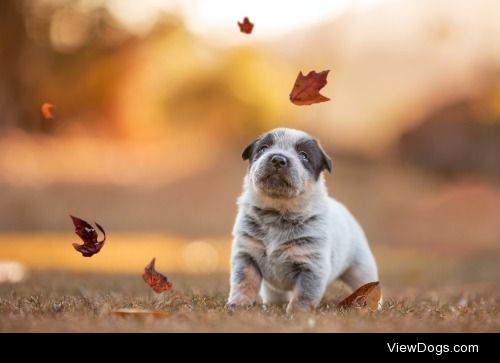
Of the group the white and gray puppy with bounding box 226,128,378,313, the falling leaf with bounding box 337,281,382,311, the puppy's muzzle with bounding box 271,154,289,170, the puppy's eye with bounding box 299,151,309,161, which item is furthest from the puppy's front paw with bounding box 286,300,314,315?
the puppy's eye with bounding box 299,151,309,161

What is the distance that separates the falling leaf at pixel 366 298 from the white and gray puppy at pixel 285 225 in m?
0.22

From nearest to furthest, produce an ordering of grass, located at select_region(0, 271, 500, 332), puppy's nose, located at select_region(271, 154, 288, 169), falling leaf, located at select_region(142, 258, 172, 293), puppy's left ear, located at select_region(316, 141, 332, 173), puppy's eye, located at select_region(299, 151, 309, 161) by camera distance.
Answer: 1. grass, located at select_region(0, 271, 500, 332)
2. puppy's nose, located at select_region(271, 154, 288, 169)
3. puppy's eye, located at select_region(299, 151, 309, 161)
4. puppy's left ear, located at select_region(316, 141, 332, 173)
5. falling leaf, located at select_region(142, 258, 172, 293)

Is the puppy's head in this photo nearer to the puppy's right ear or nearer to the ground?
the puppy's right ear

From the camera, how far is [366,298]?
5242 mm

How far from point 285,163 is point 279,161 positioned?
49 mm

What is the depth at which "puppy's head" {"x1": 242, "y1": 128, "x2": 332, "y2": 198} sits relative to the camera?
5105mm

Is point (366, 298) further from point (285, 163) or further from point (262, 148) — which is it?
point (262, 148)

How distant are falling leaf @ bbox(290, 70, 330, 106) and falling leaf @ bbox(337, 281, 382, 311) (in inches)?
56.1

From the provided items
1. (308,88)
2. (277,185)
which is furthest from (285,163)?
(308,88)

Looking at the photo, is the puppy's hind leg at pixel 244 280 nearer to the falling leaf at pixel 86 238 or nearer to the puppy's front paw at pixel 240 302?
the puppy's front paw at pixel 240 302

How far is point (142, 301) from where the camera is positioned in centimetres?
521

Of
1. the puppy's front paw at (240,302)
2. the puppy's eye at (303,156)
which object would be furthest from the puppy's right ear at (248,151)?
the puppy's front paw at (240,302)
